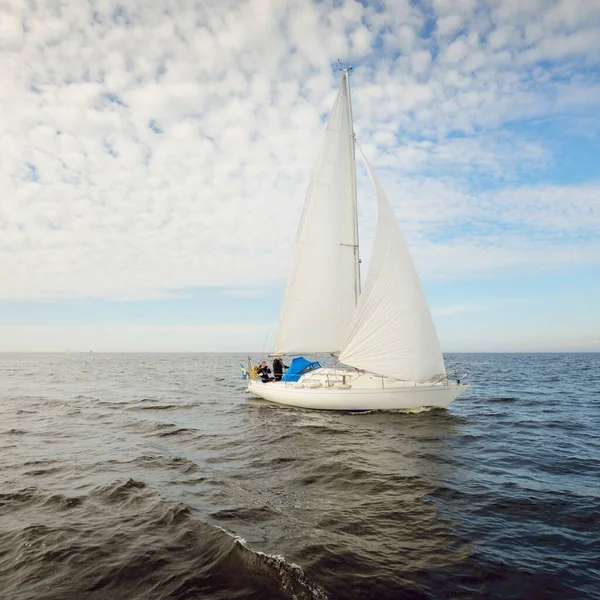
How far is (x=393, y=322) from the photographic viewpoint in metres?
17.3

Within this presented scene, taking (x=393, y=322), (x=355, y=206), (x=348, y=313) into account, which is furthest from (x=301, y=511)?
(x=355, y=206)

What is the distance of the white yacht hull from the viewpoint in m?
17.7

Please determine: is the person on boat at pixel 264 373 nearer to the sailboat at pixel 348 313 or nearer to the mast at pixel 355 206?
the sailboat at pixel 348 313

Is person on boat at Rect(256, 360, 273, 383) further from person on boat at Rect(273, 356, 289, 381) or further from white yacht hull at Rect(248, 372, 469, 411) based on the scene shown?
white yacht hull at Rect(248, 372, 469, 411)

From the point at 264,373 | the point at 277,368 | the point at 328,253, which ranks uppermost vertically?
the point at 328,253

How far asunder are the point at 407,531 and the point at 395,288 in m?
11.4

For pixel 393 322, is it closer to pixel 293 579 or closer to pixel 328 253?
pixel 328 253

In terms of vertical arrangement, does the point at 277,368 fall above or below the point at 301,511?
above

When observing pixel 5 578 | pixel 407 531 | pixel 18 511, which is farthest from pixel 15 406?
pixel 407 531

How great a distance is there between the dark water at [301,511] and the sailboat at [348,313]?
1.86 metres

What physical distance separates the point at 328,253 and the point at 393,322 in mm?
6150

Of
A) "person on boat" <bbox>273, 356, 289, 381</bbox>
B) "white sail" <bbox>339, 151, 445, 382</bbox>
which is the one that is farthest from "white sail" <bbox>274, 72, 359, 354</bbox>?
"white sail" <bbox>339, 151, 445, 382</bbox>

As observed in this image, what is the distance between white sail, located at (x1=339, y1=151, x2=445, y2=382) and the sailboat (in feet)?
0.14

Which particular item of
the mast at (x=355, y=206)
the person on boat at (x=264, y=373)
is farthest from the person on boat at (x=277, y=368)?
the mast at (x=355, y=206)
